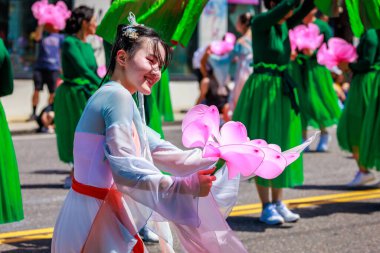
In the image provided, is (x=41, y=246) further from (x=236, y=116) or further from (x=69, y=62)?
(x=69, y=62)

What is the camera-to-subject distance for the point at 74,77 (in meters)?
8.68

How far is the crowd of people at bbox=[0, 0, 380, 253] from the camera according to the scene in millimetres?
3615

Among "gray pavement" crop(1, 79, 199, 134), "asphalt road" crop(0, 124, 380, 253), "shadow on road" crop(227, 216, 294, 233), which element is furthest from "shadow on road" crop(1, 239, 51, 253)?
"gray pavement" crop(1, 79, 199, 134)

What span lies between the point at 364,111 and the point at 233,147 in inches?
222

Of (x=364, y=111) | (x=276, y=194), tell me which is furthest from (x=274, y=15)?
(x=364, y=111)

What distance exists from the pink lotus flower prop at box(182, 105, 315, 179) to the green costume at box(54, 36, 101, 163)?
4.70 m

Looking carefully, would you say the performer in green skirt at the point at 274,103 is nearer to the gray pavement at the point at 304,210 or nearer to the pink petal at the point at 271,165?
the gray pavement at the point at 304,210

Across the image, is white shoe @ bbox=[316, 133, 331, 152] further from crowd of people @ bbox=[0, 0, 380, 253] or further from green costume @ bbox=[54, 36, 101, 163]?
green costume @ bbox=[54, 36, 101, 163]

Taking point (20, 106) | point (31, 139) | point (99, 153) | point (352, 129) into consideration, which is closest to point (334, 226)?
point (352, 129)

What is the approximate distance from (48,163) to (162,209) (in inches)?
303

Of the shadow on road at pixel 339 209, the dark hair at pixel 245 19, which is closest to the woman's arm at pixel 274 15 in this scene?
the shadow on road at pixel 339 209

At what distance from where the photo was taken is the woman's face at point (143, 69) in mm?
3785

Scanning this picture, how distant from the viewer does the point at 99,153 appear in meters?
3.71

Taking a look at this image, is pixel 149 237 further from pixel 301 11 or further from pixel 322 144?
pixel 322 144
